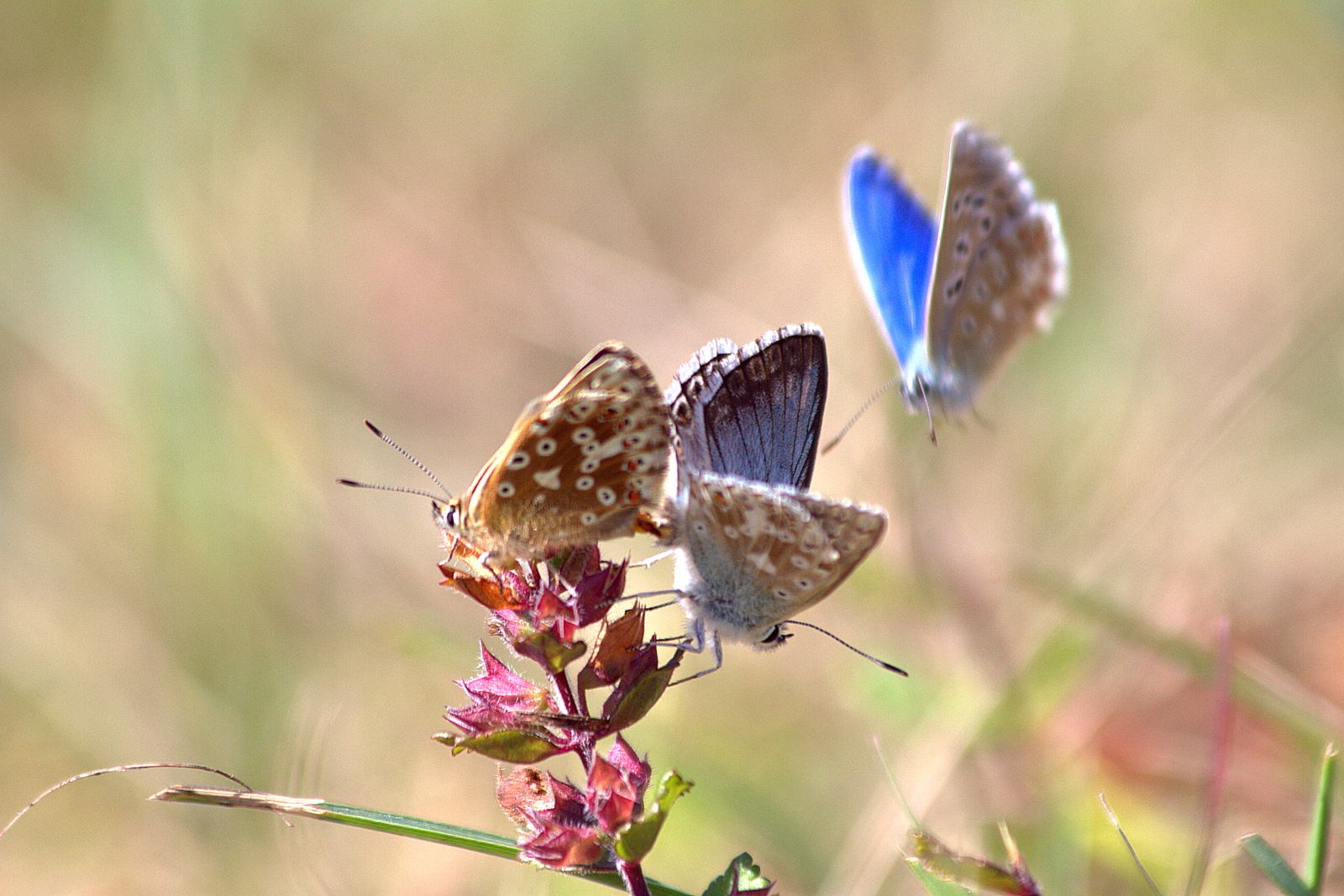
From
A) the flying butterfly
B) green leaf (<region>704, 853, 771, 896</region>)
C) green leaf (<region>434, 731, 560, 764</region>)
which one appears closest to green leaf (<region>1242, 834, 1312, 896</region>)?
green leaf (<region>704, 853, 771, 896</region>)

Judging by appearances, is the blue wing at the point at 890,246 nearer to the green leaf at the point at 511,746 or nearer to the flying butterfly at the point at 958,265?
the flying butterfly at the point at 958,265

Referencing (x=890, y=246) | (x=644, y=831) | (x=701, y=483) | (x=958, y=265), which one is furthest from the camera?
(x=890, y=246)

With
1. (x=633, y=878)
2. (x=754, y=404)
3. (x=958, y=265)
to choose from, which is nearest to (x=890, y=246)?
(x=958, y=265)

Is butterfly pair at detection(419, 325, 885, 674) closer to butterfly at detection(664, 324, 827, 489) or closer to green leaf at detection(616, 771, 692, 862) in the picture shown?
butterfly at detection(664, 324, 827, 489)

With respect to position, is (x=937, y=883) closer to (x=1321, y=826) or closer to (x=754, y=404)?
(x=1321, y=826)

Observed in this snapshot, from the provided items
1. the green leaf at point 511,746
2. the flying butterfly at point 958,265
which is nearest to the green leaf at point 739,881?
the green leaf at point 511,746
